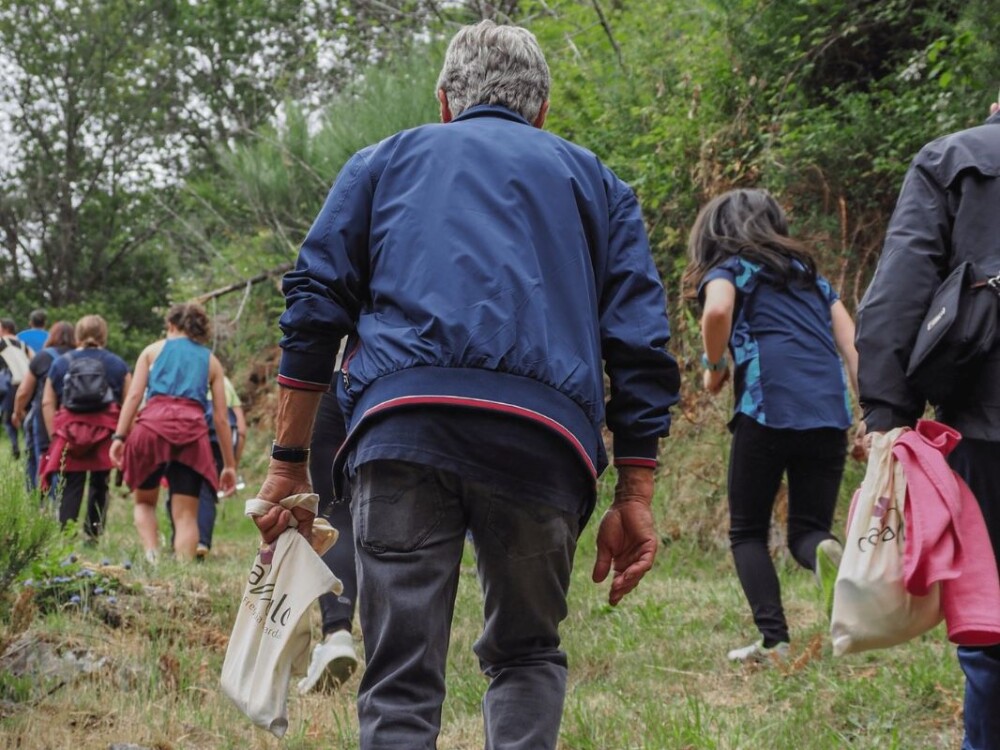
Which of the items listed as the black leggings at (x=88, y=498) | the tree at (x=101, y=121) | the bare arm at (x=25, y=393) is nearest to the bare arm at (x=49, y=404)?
the black leggings at (x=88, y=498)

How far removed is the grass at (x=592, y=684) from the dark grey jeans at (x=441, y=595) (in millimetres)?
1209

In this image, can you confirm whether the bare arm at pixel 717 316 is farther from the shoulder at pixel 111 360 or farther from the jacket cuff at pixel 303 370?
the shoulder at pixel 111 360

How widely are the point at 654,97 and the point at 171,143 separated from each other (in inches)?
985

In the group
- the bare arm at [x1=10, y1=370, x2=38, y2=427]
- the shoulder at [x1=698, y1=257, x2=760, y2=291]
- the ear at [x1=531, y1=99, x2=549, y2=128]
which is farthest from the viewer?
the bare arm at [x1=10, y1=370, x2=38, y2=427]

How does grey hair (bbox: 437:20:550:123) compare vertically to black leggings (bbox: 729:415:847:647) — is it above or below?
above

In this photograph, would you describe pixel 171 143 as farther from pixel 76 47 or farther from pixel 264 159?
pixel 264 159

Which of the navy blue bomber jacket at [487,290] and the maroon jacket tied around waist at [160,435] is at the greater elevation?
the navy blue bomber jacket at [487,290]

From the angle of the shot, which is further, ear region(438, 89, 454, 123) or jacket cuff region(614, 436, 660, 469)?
ear region(438, 89, 454, 123)

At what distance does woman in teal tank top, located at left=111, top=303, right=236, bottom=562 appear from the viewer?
8.15 m

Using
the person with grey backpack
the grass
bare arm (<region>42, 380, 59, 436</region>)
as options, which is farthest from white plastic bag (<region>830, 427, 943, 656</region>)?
bare arm (<region>42, 380, 59, 436</region>)

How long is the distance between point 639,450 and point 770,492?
2305 millimetres

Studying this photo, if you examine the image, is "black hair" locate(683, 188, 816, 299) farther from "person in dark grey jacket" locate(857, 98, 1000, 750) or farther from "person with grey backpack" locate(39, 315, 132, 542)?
"person with grey backpack" locate(39, 315, 132, 542)

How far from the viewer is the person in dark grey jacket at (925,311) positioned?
2.94 meters

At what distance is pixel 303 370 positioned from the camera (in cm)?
283
